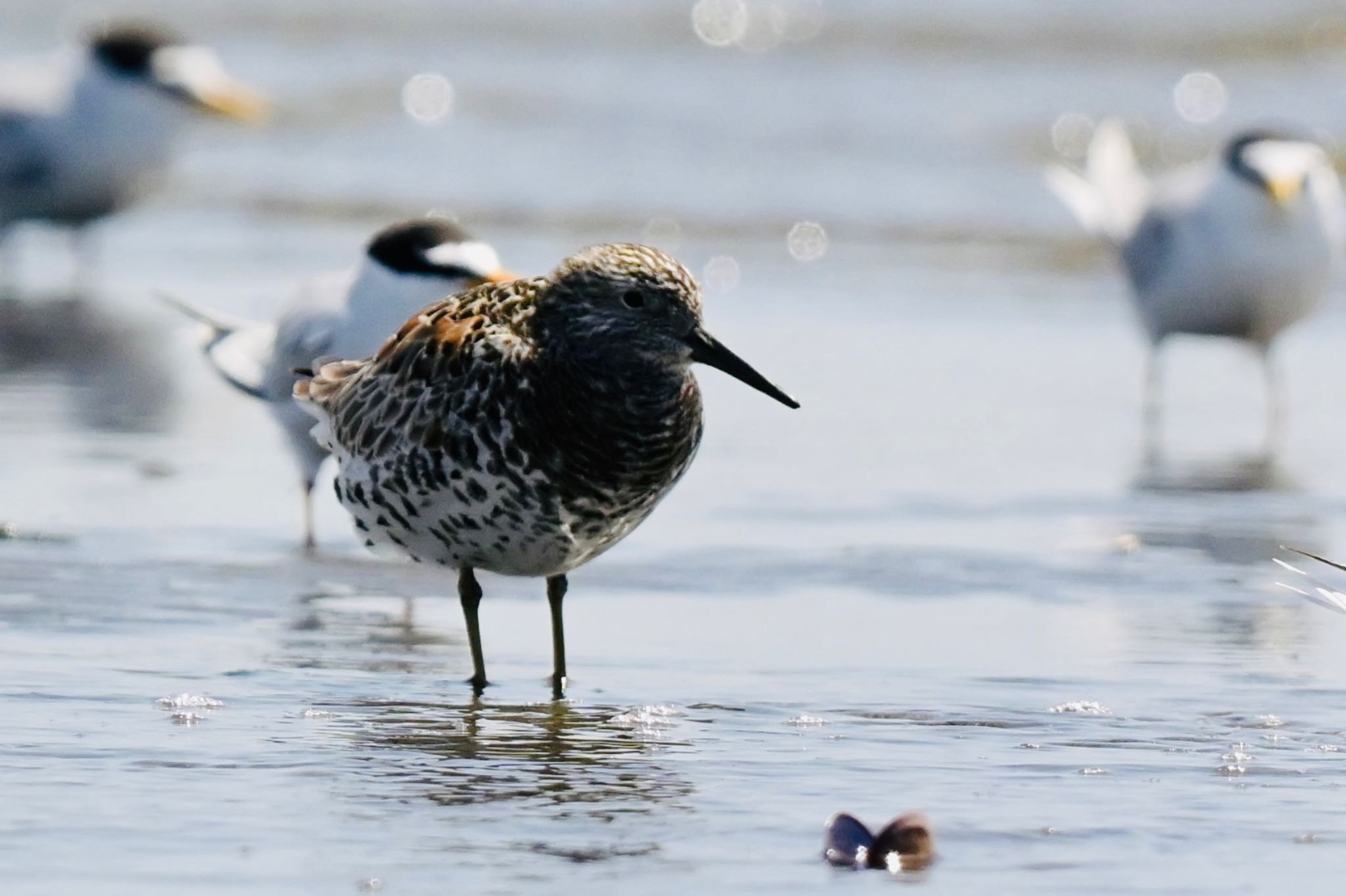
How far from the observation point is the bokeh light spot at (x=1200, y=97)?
19453 millimetres

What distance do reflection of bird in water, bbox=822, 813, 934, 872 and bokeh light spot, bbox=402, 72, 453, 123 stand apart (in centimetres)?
1444

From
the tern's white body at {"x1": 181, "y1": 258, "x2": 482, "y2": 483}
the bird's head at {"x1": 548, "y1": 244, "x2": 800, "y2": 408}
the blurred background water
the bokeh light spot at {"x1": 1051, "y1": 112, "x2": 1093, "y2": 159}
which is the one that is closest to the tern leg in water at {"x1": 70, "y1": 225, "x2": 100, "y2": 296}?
the blurred background water

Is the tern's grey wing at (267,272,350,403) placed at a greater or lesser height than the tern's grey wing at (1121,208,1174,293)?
lesser

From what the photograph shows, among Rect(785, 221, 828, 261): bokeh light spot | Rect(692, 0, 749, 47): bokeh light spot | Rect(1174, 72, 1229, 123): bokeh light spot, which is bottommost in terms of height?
Rect(785, 221, 828, 261): bokeh light spot

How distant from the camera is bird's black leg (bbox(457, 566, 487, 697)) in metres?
5.54

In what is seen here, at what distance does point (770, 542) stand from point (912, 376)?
10.1ft

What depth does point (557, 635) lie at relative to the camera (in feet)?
18.1

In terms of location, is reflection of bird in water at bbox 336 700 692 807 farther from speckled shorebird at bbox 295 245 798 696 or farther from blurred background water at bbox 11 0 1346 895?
speckled shorebird at bbox 295 245 798 696

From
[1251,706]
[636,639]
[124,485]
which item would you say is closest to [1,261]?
[124,485]

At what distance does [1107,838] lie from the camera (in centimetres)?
432

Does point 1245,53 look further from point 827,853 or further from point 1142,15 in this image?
point 827,853

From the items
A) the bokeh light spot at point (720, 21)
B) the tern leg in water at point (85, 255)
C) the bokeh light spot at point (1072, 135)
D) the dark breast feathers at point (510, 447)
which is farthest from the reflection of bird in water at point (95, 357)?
the bokeh light spot at point (720, 21)

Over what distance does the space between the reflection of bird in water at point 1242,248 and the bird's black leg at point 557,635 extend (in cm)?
490

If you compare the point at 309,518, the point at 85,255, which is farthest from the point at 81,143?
the point at 309,518
